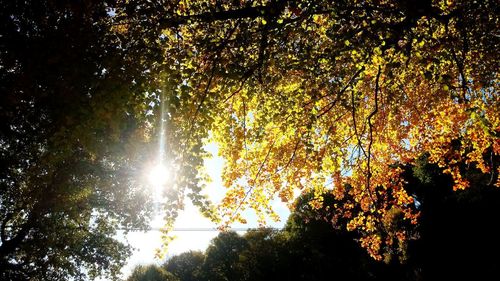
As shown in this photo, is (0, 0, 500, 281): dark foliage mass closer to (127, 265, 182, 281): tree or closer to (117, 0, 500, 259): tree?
(117, 0, 500, 259): tree

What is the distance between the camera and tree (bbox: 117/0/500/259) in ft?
20.1

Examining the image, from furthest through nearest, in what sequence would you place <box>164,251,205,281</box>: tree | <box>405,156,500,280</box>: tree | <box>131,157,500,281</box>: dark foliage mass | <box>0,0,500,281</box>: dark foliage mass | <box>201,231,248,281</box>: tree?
<box>164,251,205,281</box>: tree, <box>201,231,248,281</box>: tree, <box>131,157,500,281</box>: dark foliage mass, <box>405,156,500,280</box>: tree, <box>0,0,500,281</box>: dark foliage mass

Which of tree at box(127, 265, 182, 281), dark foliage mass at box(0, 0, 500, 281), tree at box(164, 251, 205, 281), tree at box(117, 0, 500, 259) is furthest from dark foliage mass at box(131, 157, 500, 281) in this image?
tree at box(117, 0, 500, 259)

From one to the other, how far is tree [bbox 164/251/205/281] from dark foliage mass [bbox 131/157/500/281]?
7.09 meters

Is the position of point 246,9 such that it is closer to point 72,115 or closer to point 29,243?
point 72,115

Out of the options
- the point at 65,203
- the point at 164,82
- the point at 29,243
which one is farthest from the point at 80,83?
the point at 29,243

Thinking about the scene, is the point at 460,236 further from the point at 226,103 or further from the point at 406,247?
the point at 226,103

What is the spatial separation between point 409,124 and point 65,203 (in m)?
14.6

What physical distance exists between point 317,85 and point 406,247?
86.4 ft

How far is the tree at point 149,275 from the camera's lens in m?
39.6

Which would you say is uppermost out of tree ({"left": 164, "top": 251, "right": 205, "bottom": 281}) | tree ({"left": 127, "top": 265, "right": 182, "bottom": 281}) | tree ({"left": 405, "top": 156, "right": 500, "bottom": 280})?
tree ({"left": 164, "top": 251, "right": 205, "bottom": 281})

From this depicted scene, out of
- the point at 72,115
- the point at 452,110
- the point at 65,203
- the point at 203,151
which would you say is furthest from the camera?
the point at 65,203

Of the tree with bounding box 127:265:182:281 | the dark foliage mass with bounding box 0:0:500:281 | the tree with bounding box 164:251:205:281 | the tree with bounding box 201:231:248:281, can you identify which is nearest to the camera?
the dark foliage mass with bounding box 0:0:500:281

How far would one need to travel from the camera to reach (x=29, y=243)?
1642 centimetres
